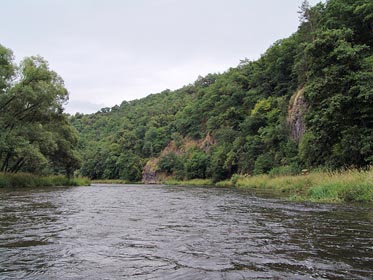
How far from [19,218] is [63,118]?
36754mm

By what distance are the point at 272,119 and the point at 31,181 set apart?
4012 centimetres

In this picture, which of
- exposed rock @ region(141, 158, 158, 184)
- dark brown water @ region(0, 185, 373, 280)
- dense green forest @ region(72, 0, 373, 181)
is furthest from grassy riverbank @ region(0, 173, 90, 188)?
exposed rock @ region(141, 158, 158, 184)

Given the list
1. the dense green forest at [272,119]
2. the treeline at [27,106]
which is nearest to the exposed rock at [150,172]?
the dense green forest at [272,119]

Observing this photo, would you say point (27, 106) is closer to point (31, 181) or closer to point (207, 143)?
point (31, 181)

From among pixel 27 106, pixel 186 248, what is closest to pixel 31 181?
pixel 27 106

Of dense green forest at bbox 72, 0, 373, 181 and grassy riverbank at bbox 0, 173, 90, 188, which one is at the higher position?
dense green forest at bbox 72, 0, 373, 181

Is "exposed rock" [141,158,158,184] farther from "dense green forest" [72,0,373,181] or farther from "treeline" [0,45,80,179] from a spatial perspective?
"treeline" [0,45,80,179]

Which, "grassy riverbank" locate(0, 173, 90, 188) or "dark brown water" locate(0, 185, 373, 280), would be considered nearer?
"dark brown water" locate(0, 185, 373, 280)

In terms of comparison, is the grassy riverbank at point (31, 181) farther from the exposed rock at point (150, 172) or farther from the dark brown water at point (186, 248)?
the exposed rock at point (150, 172)

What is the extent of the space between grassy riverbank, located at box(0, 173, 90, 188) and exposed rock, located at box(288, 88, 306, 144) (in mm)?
31299

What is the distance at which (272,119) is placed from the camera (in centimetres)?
5978

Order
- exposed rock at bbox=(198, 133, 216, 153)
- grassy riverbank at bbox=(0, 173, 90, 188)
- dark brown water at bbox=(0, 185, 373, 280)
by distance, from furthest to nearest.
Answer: exposed rock at bbox=(198, 133, 216, 153), grassy riverbank at bbox=(0, 173, 90, 188), dark brown water at bbox=(0, 185, 373, 280)

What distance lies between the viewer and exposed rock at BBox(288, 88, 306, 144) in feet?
152

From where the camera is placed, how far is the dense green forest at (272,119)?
27219 mm
